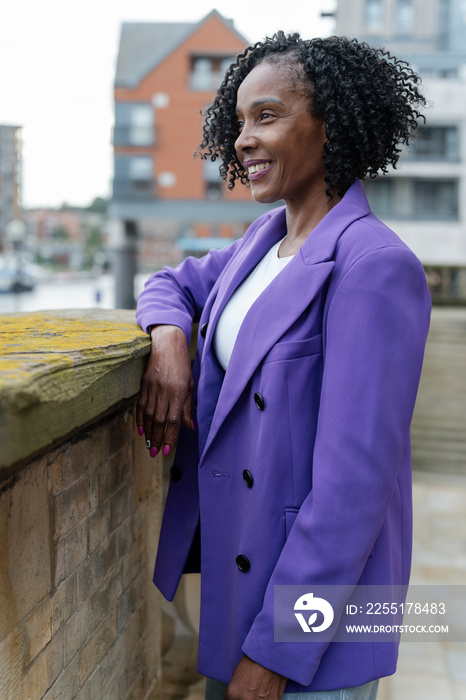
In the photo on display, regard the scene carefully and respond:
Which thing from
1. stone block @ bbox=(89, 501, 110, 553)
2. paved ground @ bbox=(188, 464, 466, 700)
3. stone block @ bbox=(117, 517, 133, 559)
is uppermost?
stone block @ bbox=(89, 501, 110, 553)

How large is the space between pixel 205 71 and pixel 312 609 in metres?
30.3

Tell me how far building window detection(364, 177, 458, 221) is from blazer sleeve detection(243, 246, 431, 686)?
28.5 m

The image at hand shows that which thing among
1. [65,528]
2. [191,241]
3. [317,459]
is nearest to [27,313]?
[65,528]

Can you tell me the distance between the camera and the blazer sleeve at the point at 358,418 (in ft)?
4.19

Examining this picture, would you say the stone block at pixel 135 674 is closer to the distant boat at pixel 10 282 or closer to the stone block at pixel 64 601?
the stone block at pixel 64 601

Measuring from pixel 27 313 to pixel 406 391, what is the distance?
1229mm

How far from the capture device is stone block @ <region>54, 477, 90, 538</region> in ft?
4.64

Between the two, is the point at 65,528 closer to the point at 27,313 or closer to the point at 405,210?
the point at 27,313

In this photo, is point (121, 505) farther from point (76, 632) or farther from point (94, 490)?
point (76, 632)

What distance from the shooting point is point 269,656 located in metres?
1.33

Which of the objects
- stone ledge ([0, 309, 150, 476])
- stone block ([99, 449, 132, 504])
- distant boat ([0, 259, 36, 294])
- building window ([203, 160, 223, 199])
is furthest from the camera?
distant boat ([0, 259, 36, 294])

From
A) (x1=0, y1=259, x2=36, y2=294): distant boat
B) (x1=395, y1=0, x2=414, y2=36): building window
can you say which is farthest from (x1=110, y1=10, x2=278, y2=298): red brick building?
(x1=0, y1=259, x2=36, y2=294): distant boat

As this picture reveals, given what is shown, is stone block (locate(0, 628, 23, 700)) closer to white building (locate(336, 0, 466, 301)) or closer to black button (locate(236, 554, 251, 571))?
black button (locate(236, 554, 251, 571))

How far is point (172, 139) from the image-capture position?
92.2ft
